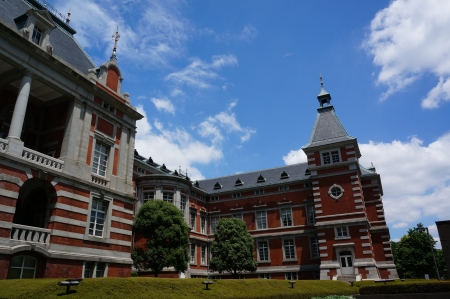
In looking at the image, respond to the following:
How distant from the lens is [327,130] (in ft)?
132

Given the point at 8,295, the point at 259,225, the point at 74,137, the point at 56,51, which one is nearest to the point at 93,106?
the point at 74,137

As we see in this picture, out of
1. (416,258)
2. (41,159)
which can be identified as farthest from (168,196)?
(416,258)

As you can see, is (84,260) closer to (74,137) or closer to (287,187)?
(74,137)

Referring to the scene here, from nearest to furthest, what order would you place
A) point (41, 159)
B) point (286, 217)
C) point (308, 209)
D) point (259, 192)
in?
point (41, 159), point (308, 209), point (286, 217), point (259, 192)

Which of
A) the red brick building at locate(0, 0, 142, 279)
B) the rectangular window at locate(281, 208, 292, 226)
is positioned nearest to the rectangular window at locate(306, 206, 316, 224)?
Answer: the rectangular window at locate(281, 208, 292, 226)

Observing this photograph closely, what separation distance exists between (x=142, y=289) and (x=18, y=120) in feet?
38.3

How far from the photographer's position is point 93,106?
2158 cm

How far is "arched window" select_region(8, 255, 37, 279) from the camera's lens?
15468mm

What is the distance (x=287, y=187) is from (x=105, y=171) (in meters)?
25.9

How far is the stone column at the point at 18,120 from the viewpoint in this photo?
16297 mm

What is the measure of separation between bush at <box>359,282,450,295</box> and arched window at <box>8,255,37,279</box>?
20.3m

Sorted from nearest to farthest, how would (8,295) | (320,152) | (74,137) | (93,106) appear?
(8,295)
(74,137)
(93,106)
(320,152)

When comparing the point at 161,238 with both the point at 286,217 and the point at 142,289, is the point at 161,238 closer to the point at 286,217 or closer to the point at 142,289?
the point at 142,289

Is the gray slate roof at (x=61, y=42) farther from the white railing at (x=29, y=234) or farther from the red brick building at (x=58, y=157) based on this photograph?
the white railing at (x=29, y=234)
